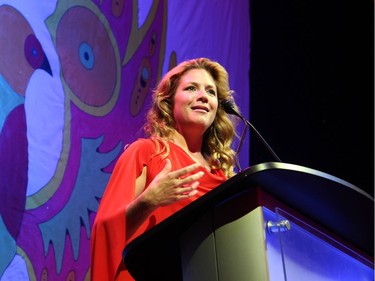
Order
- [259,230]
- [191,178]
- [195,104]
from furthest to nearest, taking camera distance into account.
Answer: [195,104]
[191,178]
[259,230]

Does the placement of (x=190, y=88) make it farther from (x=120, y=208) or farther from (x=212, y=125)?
(x=120, y=208)

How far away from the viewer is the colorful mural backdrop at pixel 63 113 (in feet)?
6.18

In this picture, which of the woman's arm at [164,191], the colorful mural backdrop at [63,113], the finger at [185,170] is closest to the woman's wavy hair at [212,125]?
the colorful mural backdrop at [63,113]

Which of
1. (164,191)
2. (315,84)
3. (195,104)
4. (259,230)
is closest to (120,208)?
(164,191)

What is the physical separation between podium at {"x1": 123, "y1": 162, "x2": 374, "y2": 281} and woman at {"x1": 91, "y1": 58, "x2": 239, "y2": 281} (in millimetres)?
125

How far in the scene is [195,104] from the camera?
1.98 metres

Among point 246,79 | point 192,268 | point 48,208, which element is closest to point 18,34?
point 48,208

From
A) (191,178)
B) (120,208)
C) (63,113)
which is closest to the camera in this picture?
(191,178)

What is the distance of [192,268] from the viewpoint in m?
1.19

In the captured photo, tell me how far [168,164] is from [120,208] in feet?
0.67

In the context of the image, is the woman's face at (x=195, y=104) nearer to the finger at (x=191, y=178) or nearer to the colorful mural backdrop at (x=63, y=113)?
the colorful mural backdrop at (x=63, y=113)

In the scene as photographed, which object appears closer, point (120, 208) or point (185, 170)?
point (185, 170)

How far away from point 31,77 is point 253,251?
3.89ft

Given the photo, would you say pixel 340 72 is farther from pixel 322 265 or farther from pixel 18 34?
pixel 322 265
